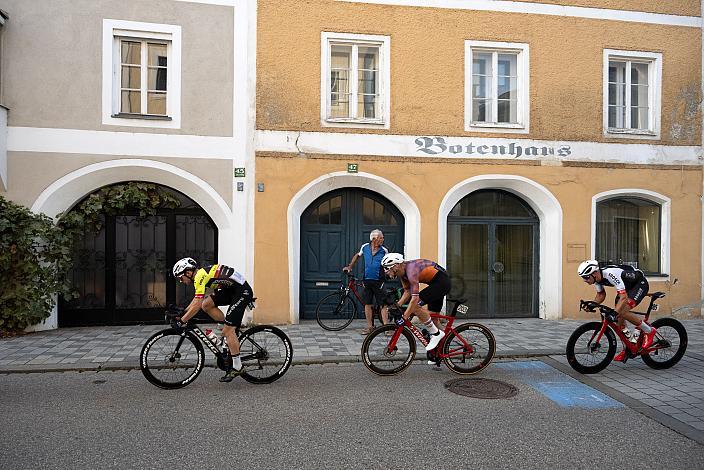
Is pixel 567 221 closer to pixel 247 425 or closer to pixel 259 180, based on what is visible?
pixel 259 180

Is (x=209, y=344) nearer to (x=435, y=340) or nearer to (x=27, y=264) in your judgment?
(x=435, y=340)

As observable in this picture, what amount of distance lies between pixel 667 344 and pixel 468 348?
2.61 meters

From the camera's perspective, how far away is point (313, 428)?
471 cm

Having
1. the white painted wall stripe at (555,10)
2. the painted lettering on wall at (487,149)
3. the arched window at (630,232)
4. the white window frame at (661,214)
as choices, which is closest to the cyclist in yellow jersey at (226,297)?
the painted lettering on wall at (487,149)

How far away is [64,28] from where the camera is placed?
Result: 30.1 ft

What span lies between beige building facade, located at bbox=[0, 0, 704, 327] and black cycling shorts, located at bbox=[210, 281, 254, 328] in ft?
12.1

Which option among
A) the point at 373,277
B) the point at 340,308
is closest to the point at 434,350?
the point at 373,277

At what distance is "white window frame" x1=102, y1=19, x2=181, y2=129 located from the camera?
30.7 ft

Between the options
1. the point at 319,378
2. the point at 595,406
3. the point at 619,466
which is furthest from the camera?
the point at 319,378

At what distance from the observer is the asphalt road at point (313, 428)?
4039 mm

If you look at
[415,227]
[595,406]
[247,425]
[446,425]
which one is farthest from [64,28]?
[595,406]

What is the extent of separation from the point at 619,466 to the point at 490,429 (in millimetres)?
1067

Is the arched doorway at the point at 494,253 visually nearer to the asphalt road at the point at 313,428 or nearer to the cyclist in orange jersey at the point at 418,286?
the cyclist in orange jersey at the point at 418,286

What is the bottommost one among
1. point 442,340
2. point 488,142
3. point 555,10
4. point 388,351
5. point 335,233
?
point 388,351
